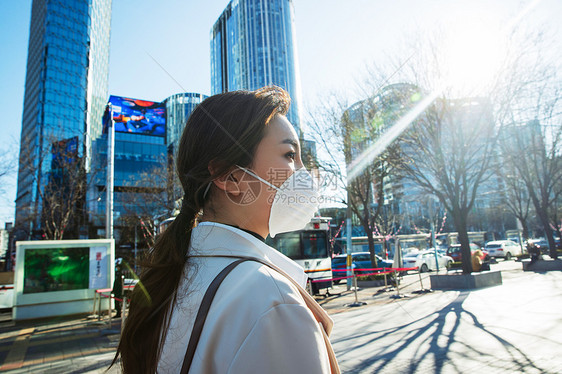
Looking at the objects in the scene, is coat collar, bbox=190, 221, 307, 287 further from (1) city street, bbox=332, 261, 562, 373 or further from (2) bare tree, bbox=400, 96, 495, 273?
(2) bare tree, bbox=400, 96, 495, 273

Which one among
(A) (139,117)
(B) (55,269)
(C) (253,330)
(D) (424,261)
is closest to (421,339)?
(C) (253,330)

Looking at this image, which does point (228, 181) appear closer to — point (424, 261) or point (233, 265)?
point (233, 265)

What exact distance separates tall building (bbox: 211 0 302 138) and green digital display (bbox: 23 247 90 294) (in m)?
8.40

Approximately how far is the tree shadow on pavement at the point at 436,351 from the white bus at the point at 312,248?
7298 millimetres

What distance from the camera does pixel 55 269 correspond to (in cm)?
1147

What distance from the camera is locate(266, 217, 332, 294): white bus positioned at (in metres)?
14.1

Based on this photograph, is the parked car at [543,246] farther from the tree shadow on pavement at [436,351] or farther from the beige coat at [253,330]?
the beige coat at [253,330]

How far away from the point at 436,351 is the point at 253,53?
17.0 m

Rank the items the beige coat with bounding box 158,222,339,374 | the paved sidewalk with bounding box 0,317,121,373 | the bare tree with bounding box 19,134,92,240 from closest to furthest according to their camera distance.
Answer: the beige coat with bounding box 158,222,339,374
the paved sidewalk with bounding box 0,317,121,373
the bare tree with bounding box 19,134,92,240

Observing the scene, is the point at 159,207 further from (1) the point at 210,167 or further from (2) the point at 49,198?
(1) the point at 210,167

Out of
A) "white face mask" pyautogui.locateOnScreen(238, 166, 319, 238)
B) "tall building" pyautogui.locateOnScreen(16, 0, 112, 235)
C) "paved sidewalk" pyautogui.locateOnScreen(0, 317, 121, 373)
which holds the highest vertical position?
"tall building" pyautogui.locateOnScreen(16, 0, 112, 235)

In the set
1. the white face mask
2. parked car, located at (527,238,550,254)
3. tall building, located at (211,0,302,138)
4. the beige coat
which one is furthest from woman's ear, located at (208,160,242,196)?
parked car, located at (527,238,550,254)

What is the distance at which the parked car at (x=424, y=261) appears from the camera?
22.7 m

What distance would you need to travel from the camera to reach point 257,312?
73 cm
